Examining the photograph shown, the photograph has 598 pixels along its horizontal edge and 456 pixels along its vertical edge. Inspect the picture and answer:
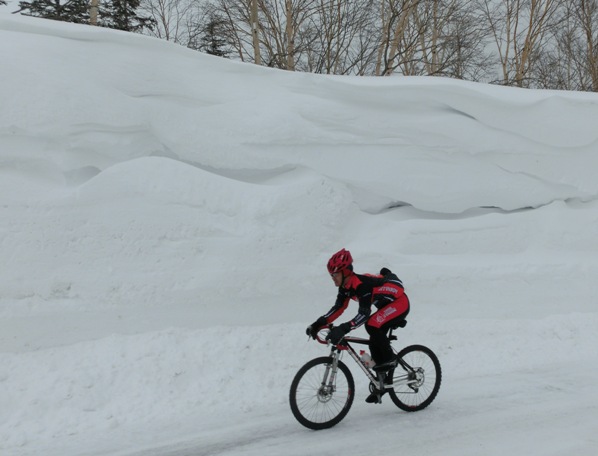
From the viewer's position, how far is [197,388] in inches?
204

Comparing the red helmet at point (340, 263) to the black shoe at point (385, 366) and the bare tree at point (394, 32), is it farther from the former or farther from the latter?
the bare tree at point (394, 32)

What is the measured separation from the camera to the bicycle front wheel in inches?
169

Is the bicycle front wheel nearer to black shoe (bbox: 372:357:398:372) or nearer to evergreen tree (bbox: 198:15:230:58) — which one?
black shoe (bbox: 372:357:398:372)

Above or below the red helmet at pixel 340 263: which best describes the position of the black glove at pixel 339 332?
below

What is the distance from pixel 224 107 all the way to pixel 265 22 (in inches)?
461

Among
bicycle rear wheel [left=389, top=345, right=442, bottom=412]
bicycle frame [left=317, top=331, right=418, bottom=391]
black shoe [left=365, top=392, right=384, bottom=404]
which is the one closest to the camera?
bicycle frame [left=317, top=331, right=418, bottom=391]

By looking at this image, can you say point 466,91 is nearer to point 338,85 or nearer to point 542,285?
point 338,85

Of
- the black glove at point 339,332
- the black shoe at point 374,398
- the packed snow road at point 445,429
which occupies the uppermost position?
the black glove at point 339,332

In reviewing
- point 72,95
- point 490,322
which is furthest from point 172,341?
point 490,322

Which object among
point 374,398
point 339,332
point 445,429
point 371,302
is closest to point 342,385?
point 374,398

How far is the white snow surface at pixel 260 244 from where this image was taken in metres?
4.62

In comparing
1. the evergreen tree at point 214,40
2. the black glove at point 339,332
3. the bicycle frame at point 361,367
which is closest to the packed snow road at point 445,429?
the bicycle frame at point 361,367

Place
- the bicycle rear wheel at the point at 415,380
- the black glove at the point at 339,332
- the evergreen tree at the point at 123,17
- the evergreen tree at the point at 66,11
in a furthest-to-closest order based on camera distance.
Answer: the evergreen tree at the point at 123,17 < the evergreen tree at the point at 66,11 < the bicycle rear wheel at the point at 415,380 < the black glove at the point at 339,332

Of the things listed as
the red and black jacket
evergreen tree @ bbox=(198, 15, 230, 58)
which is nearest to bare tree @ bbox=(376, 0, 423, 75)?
evergreen tree @ bbox=(198, 15, 230, 58)
